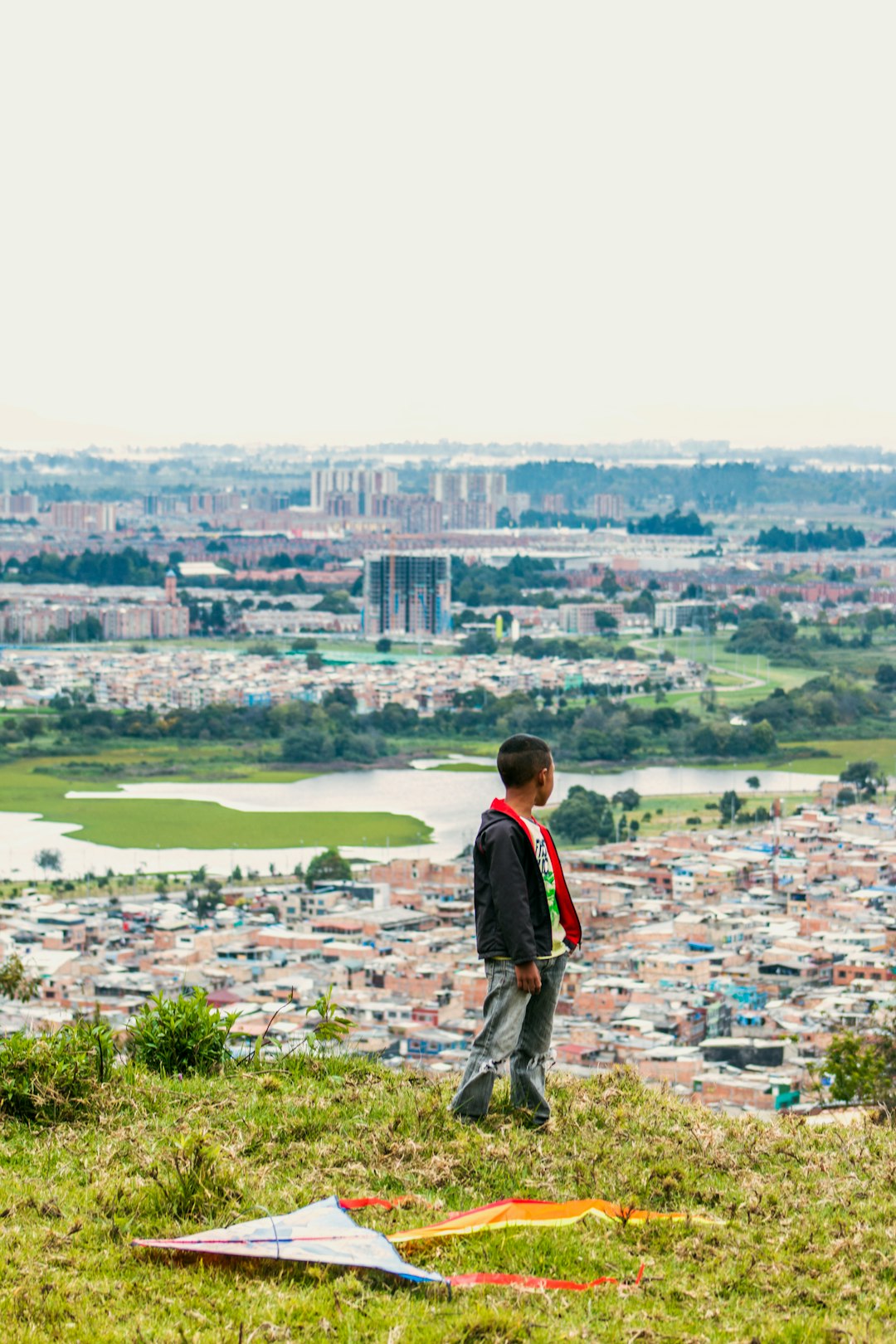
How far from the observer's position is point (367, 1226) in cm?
192

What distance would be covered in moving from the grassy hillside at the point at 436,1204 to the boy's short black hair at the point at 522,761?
16.6 inches

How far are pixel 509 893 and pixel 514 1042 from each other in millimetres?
193

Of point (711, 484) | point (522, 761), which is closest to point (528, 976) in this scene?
point (522, 761)

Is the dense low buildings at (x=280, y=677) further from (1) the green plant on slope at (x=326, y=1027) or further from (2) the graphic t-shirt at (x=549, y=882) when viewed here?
(2) the graphic t-shirt at (x=549, y=882)

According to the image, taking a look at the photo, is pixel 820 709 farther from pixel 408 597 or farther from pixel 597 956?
pixel 597 956

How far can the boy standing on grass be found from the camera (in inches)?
87.9

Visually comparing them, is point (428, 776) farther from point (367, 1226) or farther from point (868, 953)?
point (367, 1226)

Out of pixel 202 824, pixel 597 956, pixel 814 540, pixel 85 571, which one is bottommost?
pixel 202 824

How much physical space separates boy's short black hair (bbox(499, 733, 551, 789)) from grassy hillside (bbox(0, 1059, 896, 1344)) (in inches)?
16.6

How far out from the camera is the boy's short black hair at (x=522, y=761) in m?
2.27

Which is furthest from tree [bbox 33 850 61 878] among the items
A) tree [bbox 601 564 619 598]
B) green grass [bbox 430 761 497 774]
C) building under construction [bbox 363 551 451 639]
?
tree [bbox 601 564 619 598]

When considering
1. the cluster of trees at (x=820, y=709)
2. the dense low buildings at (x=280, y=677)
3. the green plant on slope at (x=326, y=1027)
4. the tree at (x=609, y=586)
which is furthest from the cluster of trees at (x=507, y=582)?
the green plant on slope at (x=326, y=1027)

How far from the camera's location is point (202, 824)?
18250 millimetres

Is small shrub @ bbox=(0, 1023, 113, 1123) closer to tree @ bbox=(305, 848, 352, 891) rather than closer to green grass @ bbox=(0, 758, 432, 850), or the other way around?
tree @ bbox=(305, 848, 352, 891)
